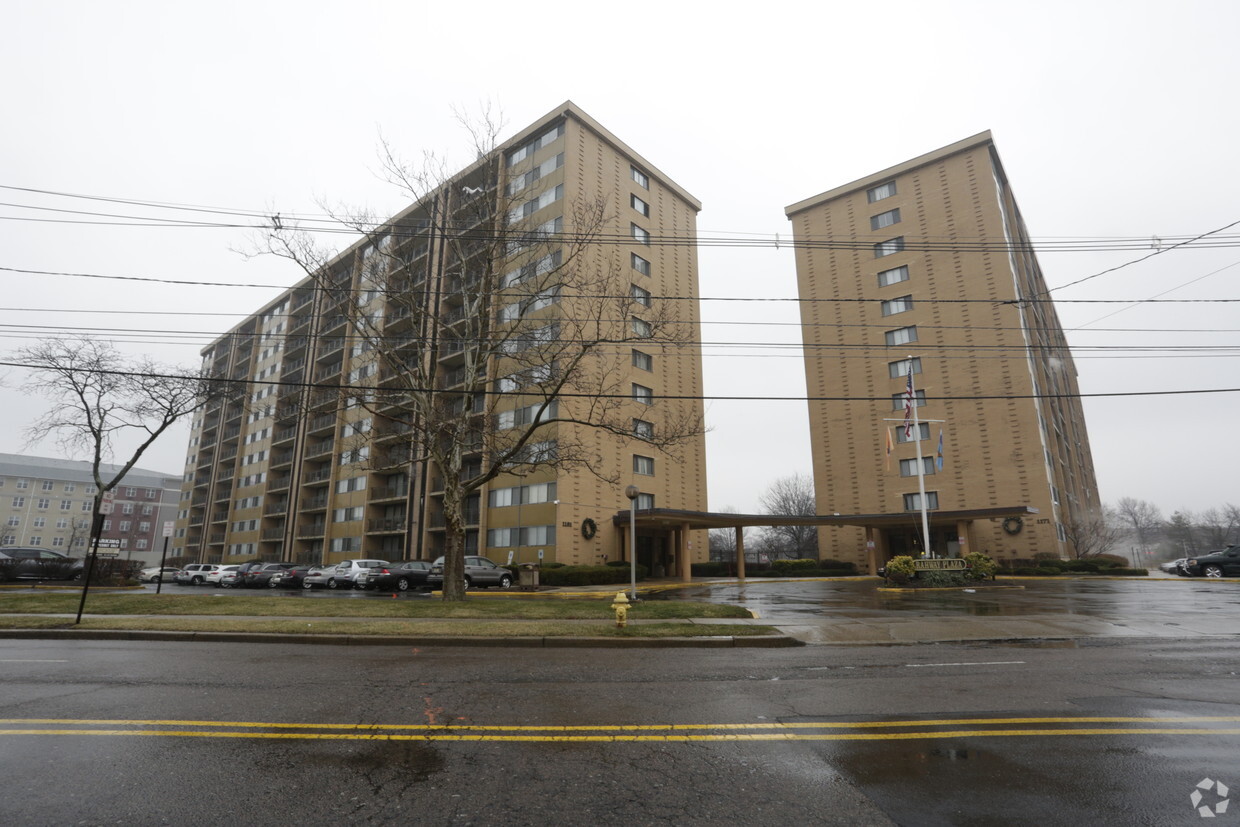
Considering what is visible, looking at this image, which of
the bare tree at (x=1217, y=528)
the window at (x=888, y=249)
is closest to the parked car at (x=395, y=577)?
the window at (x=888, y=249)

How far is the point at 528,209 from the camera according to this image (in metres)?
41.8

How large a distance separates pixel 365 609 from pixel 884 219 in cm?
4772

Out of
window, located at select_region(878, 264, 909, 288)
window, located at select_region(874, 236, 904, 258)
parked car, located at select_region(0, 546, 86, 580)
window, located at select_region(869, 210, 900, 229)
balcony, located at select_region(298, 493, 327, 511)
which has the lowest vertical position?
parked car, located at select_region(0, 546, 86, 580)

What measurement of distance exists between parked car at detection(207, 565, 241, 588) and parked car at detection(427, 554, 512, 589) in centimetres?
1614

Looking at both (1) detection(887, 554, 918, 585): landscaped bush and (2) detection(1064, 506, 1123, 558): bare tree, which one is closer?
(1) detection(887, 554, 918, 585): landscaped bush

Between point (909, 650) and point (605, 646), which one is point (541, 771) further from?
point (909, 650)

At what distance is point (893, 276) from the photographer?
48562 millimetres

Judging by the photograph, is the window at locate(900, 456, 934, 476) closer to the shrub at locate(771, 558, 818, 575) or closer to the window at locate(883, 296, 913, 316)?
the shrub at locate(771, 558, 818, 575)

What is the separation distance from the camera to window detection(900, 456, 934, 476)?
144 ft

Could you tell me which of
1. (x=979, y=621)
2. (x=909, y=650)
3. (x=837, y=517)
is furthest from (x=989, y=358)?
(x=909, y=650)

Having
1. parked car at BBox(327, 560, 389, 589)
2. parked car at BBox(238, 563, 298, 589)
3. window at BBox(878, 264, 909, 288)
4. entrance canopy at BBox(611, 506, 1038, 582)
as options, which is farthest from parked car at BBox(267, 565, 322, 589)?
window at BBox(878, 264, 909, 288)

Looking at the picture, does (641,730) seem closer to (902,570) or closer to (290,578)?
(902,570)

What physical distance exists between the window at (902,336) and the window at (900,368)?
1.40 m

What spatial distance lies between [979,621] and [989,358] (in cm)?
3379
